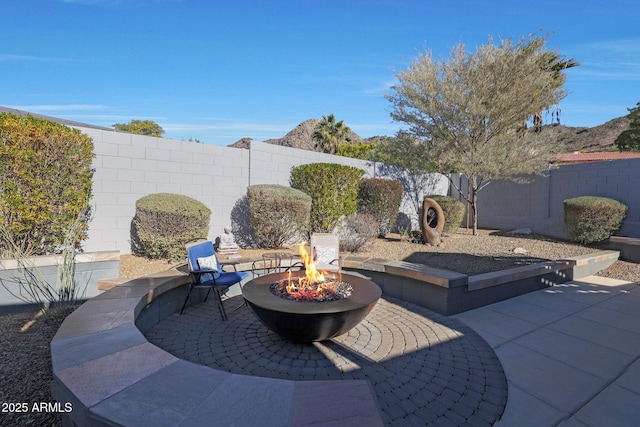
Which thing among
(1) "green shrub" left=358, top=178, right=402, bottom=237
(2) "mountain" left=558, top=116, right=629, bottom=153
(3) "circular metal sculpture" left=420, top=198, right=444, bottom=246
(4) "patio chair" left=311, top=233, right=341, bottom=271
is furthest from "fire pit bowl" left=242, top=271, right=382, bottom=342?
(2) "mountain" left=558, top=116, right=629, bottom=153

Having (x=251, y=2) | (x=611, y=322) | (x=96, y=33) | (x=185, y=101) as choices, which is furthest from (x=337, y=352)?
(x=185, y=101)

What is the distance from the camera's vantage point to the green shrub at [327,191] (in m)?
7.61

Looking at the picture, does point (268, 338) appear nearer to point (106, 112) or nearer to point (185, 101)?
point (185, 101)

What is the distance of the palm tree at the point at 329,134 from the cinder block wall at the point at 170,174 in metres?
20.1

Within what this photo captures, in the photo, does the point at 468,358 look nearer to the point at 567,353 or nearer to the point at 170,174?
the point at 567,353

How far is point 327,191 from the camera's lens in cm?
761

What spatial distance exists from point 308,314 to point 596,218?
8961 mm

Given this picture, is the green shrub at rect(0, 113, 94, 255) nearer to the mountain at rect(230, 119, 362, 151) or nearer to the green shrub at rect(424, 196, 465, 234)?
the green shrub at rect(424, 196, 465, 234)

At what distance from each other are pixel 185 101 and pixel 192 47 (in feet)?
14.1

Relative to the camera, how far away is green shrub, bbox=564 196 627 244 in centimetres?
780

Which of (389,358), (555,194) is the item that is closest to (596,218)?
(555,194)

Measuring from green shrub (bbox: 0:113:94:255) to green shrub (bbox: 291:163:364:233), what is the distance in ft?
15.1

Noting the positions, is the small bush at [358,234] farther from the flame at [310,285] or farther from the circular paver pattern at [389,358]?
the flame at [310,285]

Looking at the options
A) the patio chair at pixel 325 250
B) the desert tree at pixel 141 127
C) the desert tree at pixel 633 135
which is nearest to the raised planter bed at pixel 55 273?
the patio chair at pixel 325 250
